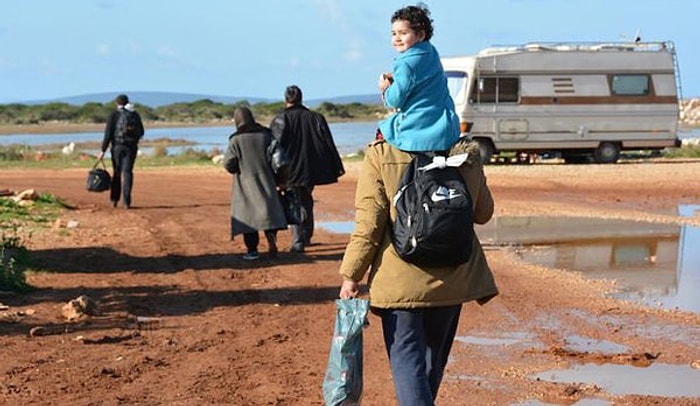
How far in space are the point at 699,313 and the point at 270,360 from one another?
385 cm

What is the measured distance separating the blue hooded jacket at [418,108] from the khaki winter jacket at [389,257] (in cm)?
7

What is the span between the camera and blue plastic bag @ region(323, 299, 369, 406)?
5090 mm

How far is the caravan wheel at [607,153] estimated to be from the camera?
30203 mm

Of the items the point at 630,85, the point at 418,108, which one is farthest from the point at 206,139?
the point at 418,108

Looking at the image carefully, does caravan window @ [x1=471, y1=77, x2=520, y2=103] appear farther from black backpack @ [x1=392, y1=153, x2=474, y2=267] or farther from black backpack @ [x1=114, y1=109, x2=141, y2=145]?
black backpack @ [x1=392, y1=153, x2=474, y2=267]

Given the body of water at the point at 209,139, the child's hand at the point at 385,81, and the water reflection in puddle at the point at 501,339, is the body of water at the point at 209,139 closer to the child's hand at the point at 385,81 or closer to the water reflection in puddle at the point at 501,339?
the water reflection in puddle at the point at 501,339

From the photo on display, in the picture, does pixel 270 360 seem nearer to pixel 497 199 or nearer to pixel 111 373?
pixel 111 373

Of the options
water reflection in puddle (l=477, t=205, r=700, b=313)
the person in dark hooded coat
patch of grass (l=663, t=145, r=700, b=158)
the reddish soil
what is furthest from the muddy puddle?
patch of grass (l=663, t=145, r=700, b=158)

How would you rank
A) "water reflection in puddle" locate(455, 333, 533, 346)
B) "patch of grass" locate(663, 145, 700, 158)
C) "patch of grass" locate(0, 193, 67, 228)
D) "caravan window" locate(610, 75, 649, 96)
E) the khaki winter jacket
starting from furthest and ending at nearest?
"patch of grass" locate(663, 145, 700, 158) → "caravan window" locate(610, 75, 649, 96) → "patch of grass" locate(0, 193, 67, 228) → "water reflection in puddle" locate(455, 333, 533, 346) → the khaki winter jacket

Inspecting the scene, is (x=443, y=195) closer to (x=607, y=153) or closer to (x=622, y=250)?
(x=622, y=250)

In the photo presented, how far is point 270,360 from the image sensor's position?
7.84m

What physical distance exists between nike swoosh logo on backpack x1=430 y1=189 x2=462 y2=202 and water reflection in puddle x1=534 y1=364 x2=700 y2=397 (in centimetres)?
272

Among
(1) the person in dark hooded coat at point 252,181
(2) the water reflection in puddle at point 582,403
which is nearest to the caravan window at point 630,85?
(1) the person in dark hooded coat at point 252,181

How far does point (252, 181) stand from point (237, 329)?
3.56 meters
